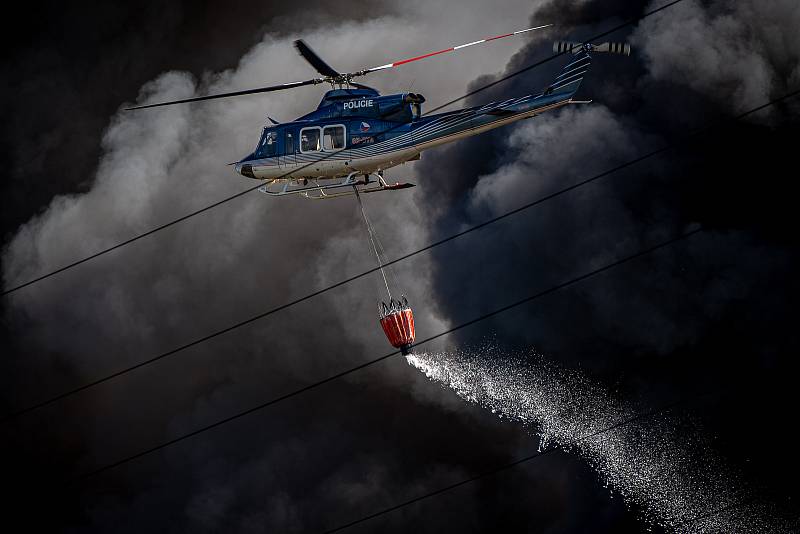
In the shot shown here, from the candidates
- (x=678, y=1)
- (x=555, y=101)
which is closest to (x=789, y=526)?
(x=678, y=1)

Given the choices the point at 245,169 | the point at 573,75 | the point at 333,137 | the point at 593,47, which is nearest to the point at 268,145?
the point at 245,169

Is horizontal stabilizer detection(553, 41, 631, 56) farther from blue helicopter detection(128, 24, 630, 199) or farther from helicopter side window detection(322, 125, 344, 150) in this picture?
helicopter side window detection(322, 125, 344, 150)

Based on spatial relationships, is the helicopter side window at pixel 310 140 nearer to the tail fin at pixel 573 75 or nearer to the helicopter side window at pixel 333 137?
the helicopter side window at pixel 333 137

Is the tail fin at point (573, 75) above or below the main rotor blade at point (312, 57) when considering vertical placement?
below

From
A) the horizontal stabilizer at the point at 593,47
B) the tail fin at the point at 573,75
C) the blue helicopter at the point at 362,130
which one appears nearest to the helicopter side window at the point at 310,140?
the blue helicopter at the point at 362,130

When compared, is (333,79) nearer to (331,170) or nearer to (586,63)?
(331,170)

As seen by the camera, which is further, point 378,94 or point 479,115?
point 378,94

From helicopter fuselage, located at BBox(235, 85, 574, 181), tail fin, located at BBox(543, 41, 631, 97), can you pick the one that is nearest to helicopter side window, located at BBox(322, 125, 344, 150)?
helicopter fuselage, located at BBox(235, 85, 574, 181)
